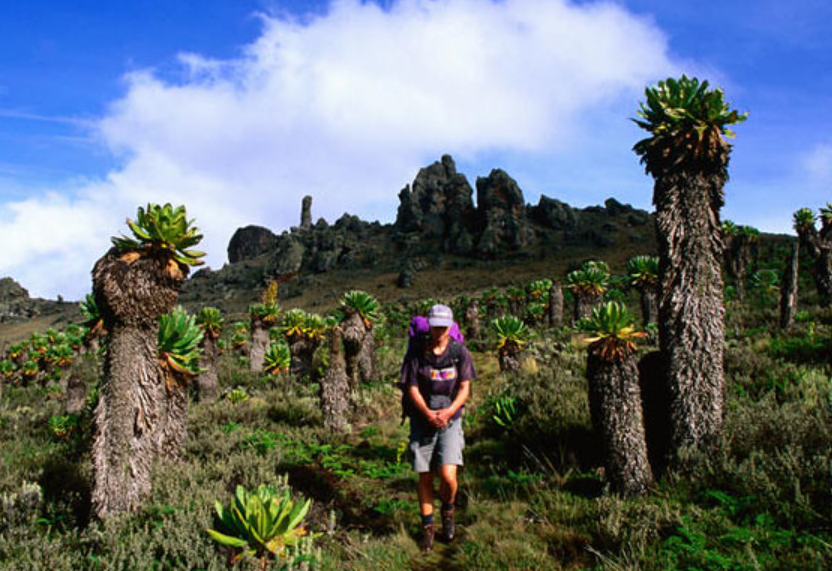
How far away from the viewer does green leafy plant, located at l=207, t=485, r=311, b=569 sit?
10.9 ft

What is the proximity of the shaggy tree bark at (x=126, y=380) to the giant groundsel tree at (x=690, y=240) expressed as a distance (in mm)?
6018

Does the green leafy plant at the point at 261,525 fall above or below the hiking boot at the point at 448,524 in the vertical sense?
above

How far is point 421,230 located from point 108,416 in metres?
78.4

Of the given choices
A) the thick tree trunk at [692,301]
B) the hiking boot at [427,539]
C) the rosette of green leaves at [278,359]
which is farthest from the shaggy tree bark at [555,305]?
the hiking boot at [427,539]

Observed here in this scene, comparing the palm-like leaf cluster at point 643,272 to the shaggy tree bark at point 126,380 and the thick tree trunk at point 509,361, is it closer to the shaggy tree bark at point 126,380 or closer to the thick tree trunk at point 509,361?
the thick tree trunk at point 509,361

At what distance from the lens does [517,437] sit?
7340mm

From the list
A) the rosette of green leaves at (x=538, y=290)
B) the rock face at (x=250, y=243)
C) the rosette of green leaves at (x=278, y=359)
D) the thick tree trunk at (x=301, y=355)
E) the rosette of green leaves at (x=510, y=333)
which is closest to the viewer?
the rosette of green leaves at (x=510, y=333)

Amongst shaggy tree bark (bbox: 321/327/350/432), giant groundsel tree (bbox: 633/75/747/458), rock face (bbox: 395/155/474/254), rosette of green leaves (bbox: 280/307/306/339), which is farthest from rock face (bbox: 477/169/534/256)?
giant groundsel tree (bbox: 633/75/747/458)

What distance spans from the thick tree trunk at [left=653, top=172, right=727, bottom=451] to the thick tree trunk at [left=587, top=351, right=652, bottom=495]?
60cm

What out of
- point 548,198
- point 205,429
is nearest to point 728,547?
point 205,429

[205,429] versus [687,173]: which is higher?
[687,173]

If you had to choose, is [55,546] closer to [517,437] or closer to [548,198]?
[517,437]

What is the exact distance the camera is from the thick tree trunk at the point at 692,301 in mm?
5082

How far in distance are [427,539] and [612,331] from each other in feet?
9.54
